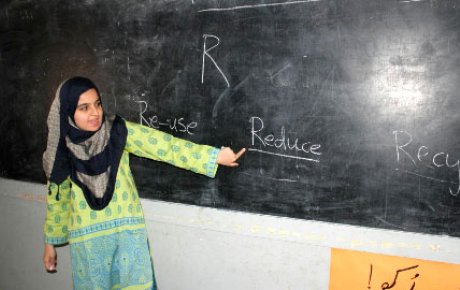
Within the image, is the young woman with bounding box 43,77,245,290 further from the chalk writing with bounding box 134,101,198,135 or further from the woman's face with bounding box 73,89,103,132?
the chalk writing with bounding box 134,101,198,135

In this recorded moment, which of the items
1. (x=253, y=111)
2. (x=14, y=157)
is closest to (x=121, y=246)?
(x=253, y=111)

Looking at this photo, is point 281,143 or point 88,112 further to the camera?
point 281,143

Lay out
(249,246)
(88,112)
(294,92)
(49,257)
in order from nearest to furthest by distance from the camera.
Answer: (88,112) < (294,92) < (49,257) < (249,246)

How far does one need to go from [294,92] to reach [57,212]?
4.35 feet

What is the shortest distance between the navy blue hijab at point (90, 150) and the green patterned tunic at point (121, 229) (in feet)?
0.16

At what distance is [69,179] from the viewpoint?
164 centimetres

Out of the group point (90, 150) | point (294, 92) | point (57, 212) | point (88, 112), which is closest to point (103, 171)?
point (90, 150)

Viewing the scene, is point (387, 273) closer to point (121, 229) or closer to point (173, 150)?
point (173, 150)

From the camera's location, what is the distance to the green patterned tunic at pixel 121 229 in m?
1.48

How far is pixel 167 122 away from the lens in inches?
71.5

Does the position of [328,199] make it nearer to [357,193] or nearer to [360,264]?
[357,193]

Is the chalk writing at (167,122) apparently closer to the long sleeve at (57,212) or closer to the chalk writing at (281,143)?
the chalk writing at (281,143)

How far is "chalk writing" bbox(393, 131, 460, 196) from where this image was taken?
4.65 ft

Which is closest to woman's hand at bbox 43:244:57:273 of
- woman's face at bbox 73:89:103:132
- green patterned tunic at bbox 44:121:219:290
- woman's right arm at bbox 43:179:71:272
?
woman's right arm at bbox 43:179:71:272
